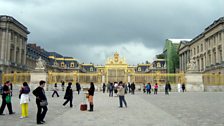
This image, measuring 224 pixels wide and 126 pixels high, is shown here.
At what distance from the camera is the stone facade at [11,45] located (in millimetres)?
54384

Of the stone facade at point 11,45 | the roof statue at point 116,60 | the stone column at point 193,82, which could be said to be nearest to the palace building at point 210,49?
the stone column at point 193,82

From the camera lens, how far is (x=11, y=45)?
57.5 meters

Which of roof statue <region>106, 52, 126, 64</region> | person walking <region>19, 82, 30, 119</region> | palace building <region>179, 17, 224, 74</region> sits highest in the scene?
palace building <region>179, 17, 224, 74</region>

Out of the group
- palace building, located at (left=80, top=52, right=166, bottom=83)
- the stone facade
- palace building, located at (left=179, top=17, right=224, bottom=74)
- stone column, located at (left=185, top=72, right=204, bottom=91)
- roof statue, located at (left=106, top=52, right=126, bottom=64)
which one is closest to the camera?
stone column, located at (left=185, top=72, right=204, bottom=91)

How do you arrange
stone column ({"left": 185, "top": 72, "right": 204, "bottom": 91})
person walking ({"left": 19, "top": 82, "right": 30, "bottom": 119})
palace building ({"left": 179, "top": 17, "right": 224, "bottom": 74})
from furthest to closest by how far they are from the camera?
palace building ({"left": 179, "top": 17, "right": 224, "bottom": 74}), stone column ({"left": 185, "top": 72, "right": 204, "bottom": 91}), person walking ({"left": 19, "top": 82, "right": 30, "bottom": 119})

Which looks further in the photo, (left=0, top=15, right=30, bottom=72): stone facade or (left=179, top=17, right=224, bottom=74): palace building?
(left=0, top=15, right=30, bottom=72): stone facade

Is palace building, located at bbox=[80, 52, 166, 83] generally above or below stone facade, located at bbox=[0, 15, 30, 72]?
below

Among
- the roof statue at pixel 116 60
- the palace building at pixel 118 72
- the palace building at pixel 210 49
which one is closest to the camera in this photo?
the palace building at pixel 118 72

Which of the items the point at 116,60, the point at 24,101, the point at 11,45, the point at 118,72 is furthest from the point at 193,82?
the point at 11,45

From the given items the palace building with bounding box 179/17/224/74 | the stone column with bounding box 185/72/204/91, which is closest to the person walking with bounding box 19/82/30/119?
the stone column with bounding box 185/72/204/91

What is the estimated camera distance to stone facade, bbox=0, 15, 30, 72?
54384mm

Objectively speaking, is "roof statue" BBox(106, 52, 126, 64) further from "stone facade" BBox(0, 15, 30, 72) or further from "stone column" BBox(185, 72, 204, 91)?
"stone facade" BBox(0, 15, 30, 72)

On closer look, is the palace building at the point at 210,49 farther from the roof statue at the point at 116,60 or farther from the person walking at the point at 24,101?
the person walking at the point at 24,101

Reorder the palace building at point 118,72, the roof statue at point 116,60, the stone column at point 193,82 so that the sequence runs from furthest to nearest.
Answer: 1. the roof statue at point 116,60
2. the palace building at point 118,72
3. the stone column at point 193,82
